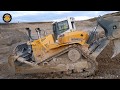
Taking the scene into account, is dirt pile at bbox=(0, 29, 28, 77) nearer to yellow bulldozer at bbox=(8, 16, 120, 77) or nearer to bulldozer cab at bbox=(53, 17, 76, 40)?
yellow bulldozer at bbox=(8, 16, 120, 77)

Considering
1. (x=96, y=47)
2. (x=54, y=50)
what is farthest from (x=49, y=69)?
(x=96, y=47)

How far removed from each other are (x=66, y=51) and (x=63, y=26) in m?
1.02

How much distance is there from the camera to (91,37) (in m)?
13.0

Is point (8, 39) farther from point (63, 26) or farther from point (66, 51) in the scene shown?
point (66, 51)

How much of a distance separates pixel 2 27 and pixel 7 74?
16128mm

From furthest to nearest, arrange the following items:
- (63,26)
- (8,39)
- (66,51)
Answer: (8,39) < (63,26) < (66,51)

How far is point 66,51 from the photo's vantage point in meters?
12.4

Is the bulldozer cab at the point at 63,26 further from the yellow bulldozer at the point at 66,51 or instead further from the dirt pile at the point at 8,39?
the dirt pile at the point at 8,39

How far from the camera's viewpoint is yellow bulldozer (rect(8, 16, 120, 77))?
1225 centimetres

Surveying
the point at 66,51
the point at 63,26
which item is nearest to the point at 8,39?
the point at 63,26

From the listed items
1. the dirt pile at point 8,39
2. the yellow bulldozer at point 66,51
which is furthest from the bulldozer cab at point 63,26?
the dirt pile at point 8,39

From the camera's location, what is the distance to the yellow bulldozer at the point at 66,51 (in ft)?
40.2

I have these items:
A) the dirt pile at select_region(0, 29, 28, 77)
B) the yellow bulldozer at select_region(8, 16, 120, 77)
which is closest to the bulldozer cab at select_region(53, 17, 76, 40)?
the yellow bulldozer at select_region(8, 16, 120, 77)

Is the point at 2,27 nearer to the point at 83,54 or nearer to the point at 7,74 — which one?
the point at 7,74
